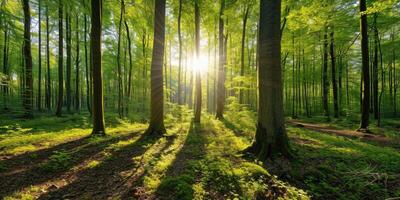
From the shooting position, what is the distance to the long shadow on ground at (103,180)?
126 inches

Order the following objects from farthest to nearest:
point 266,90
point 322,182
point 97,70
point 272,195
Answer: point 97,70 < point 266,90 < point 322,182 < point 272,195

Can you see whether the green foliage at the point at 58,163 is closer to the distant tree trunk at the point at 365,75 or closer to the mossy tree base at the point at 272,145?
the mossy tree base at the point at 272,145

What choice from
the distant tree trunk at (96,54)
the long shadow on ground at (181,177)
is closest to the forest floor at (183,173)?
the long shadow on ground at (181,177)

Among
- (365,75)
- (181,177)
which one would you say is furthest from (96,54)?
(365,75)

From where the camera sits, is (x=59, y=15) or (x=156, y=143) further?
(x=59, y=15)

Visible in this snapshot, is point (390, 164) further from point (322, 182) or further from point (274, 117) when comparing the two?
point (274, 117)

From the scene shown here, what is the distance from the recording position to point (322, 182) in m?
3.71

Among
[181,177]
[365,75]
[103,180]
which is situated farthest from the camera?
[365,75]

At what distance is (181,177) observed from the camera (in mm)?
3678

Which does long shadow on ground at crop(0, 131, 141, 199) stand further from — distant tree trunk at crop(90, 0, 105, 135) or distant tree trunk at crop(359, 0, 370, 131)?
distant tree trunk at crop(359, 0, 370, 131)

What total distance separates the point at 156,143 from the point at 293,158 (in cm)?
436

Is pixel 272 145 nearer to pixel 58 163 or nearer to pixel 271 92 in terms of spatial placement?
pixel 271 92

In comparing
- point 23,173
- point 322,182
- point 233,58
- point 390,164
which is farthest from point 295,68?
point 23,173

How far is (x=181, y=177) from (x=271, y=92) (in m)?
3.09
